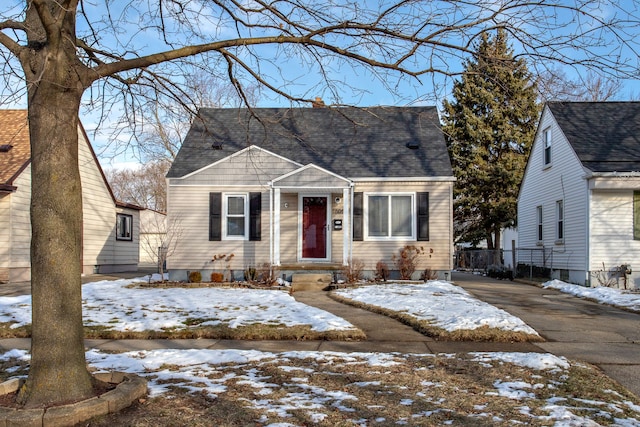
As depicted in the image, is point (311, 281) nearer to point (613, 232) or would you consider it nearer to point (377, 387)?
point (613, 232)

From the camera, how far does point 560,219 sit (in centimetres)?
1759

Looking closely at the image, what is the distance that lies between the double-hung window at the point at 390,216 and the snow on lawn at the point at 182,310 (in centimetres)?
445

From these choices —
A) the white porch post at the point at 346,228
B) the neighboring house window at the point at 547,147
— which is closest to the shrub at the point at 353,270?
the white porch post at the point at 346,228

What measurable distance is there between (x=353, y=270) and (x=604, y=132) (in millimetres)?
9239

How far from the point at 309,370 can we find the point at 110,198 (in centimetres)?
1862

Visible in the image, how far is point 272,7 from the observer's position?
192 inches

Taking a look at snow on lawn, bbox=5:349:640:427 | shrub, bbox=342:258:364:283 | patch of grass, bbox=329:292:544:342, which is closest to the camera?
snow on lawn, bbox=5:349:640:427

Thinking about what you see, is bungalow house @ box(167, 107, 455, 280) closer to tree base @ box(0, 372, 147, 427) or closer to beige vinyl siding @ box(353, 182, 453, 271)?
beige vinyl siding @ box(353, 182, 453, 271)

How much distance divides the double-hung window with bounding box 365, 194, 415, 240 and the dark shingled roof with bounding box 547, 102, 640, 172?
5.14 m

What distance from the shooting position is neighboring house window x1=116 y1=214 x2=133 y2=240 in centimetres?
2219

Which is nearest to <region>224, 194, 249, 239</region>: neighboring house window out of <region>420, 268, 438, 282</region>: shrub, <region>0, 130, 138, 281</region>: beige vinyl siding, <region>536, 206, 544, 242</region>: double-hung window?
<region>0, 130, 138, 281</region>: beige vinyl siding

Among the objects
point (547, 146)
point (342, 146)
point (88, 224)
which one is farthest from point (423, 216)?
point (88, 224)

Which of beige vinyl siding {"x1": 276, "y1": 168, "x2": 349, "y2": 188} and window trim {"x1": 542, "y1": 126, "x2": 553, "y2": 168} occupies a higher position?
window trim {"x1": 542, "y1": 126, "x2": 553, "y2": 168}

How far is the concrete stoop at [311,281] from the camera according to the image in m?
14.0
